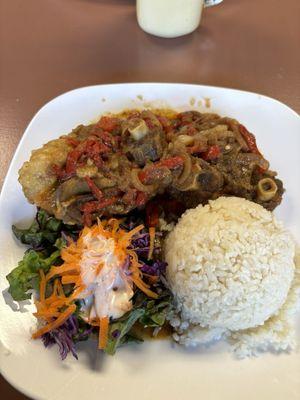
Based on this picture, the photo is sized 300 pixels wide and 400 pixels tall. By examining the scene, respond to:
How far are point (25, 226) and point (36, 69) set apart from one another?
1.80m

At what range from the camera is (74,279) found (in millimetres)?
1839

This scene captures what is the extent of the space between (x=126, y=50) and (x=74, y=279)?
2.47m

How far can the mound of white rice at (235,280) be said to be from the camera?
1925 millimetres

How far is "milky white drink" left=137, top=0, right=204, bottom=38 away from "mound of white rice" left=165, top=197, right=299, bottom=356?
190 cm

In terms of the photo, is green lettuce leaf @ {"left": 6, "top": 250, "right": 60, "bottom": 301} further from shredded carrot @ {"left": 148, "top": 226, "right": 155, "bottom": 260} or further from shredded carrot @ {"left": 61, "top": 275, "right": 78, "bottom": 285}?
shredded carrot @ {"left": 148, "top": 226, "right": 155, "bottom": 260}

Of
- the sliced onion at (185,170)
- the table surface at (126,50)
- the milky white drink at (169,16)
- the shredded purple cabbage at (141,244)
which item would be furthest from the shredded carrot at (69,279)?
the milky white drink at (169,16)

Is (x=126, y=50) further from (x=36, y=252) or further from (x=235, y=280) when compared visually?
(x=235, y=280)

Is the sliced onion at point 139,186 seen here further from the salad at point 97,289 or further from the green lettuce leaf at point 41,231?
the green lettuce leaf at point 41,231

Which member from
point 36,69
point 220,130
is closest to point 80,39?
point 36,69

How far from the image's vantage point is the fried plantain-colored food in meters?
2.04

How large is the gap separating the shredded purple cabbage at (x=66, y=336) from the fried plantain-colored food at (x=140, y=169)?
1.61 feet

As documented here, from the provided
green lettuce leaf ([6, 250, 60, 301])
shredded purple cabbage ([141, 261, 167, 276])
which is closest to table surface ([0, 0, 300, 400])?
green lettuce leaf ([6, 250, 60, 301])

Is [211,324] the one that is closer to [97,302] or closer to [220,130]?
[97,302]

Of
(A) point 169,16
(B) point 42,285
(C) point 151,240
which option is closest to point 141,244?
(C) point 151,240
